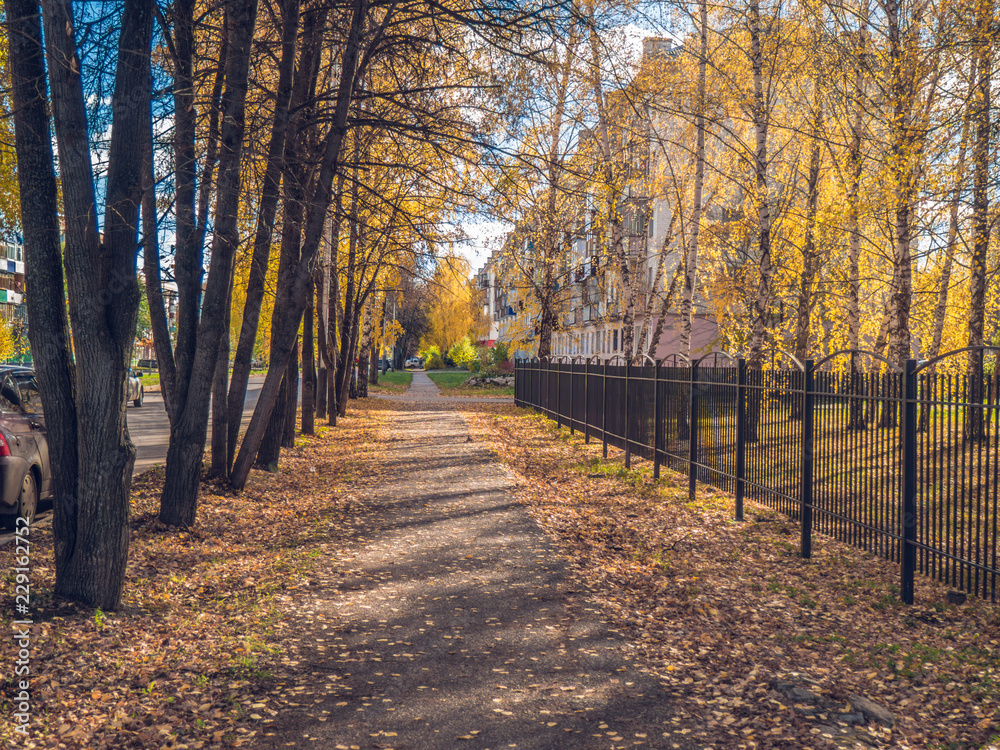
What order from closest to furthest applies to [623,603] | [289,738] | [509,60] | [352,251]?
[289,738] < [623,603] < [509,60] < [352,251]

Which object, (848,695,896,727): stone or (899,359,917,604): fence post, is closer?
(848,695,896,727): stone

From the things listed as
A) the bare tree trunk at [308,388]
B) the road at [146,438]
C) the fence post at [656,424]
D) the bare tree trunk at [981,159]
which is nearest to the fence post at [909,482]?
→ the bare tree trunk at [981,159]

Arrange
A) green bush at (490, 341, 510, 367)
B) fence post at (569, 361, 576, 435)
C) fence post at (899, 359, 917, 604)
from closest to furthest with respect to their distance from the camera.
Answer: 1. fence post at (899, 359, 917, 604)
2. fence post at (569, 361, 576, 435)
3. green bush at (490, 341, 510, 367)

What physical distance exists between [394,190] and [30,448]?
12085 millimetres

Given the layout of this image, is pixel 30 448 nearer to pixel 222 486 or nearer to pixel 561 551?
pixel 222 486

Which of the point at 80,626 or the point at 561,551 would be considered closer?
the point at 80,626

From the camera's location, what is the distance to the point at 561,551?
8.40 m

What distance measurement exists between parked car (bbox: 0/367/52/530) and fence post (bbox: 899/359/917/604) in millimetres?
7493

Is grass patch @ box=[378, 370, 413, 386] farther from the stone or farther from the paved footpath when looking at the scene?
the stone

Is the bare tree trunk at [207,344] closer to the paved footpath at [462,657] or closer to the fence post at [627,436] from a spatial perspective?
the paved footpath at [462,657]

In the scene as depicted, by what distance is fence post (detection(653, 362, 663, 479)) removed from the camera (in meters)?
12.9

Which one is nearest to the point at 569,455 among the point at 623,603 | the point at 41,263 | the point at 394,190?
the point at 394,190

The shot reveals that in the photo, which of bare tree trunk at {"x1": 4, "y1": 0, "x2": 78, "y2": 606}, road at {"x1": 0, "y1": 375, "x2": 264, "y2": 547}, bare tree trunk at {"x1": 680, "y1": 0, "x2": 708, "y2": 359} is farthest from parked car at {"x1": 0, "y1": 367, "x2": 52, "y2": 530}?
bare tree trunk at {"x1": 680, "y1": 0, "x2": 708, "y2": 359}

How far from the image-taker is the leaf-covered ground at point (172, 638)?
416 centimetres
